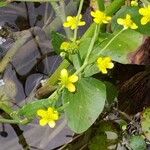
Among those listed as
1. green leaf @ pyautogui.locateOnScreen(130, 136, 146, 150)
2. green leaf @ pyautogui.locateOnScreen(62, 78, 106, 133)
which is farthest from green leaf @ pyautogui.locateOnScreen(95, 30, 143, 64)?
green leaf @ pyautogui.locateOnScreen(130, 136, 146, 150)

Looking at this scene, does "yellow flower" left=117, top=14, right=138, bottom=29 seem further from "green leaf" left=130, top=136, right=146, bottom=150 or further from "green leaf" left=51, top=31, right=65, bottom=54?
"green leaf" left=130, top=136, right=146, bottom=150

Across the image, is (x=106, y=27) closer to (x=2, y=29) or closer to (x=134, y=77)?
(x=134, y=77)

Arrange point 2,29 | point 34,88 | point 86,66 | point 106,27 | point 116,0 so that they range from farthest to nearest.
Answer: point 2,29 < point 34,88 < point 106,27 < point 116,0 < point 86,66

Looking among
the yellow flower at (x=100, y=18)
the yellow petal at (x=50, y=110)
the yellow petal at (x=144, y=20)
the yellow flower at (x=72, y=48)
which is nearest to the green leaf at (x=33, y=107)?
the yellow petal at (x=50, y=110)

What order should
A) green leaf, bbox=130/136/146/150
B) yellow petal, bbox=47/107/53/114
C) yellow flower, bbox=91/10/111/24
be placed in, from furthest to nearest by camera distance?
1. green leaf, bbox=130/136/146/150
2. yellow flower, bbox=91/10/111/24
3. yellow petal, bbox=47/107/53/114

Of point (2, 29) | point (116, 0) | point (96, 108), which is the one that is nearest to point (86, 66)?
point (96, 108)

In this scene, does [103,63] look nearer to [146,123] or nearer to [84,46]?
[84,46]
